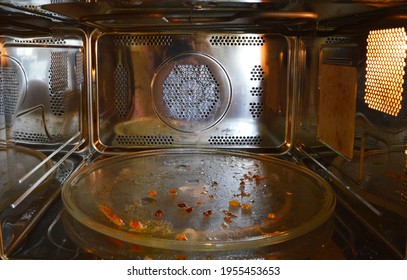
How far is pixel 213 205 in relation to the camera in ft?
2.87

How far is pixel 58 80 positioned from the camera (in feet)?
3.33

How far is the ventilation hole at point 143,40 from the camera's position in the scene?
3.89ft

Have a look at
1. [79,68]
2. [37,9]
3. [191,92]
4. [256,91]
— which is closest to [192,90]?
[191,92]

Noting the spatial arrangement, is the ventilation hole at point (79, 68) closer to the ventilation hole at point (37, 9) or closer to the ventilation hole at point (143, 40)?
the ventilation hole at point (143, 40)

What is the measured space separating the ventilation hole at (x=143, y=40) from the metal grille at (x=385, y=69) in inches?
21.6

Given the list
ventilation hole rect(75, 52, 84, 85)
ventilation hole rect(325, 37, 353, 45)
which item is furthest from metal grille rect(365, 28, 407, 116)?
ventilation hole rect(75, 52, 84, 85)

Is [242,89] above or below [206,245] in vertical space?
above

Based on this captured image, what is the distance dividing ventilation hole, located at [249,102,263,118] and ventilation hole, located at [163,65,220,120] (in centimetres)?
10

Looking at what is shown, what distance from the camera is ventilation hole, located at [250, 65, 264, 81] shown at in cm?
121

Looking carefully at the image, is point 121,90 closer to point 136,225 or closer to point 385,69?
point 136,225

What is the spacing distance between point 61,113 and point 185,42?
0.37m

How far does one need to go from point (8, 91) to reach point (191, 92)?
545mm

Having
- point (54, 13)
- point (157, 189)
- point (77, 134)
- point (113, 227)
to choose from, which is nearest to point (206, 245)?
point (113, 227)

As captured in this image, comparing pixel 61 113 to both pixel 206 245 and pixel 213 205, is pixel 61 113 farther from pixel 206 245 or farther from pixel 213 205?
pixel 206 245
